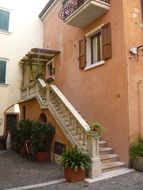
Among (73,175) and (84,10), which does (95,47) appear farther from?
(73,175)

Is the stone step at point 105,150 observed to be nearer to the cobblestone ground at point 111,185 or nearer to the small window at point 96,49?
the cobblestone ground at point 111,185

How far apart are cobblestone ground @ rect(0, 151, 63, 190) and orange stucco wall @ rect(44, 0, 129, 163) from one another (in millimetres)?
2582

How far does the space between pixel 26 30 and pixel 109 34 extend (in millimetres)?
8414

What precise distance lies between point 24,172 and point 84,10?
23.2ft

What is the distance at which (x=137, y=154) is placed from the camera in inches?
339

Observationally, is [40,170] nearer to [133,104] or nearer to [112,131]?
[112,131]

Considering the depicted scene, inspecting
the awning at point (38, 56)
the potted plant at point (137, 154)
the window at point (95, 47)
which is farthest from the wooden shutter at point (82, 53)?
the potted plant at point (137, 154)

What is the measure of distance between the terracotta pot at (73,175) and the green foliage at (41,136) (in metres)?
3.15

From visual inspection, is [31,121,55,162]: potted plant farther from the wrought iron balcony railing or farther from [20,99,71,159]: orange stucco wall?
the wrought iron balcony railing

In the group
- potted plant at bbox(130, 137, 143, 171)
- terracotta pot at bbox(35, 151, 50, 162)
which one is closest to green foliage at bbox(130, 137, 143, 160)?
potted plant at bbox(130, 137, 143, 171)

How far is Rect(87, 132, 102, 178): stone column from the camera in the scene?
774cm

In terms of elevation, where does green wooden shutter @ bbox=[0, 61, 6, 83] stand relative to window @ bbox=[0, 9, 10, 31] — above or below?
below

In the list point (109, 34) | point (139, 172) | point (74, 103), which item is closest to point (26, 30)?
point (74, 103)

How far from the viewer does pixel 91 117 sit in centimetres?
1110
